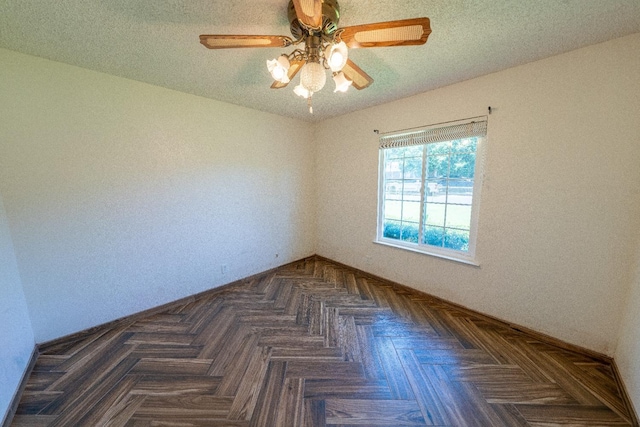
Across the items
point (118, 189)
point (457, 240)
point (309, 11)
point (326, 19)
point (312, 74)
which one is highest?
point (326, 19)

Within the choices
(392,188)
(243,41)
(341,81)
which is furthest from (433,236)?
(243,41)

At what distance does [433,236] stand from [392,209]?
617 mm

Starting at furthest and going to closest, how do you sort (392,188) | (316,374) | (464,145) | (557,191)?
(392,188)
(464,145)
(557,191)
(316,374)

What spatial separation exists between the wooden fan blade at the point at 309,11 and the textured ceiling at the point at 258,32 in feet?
1.24

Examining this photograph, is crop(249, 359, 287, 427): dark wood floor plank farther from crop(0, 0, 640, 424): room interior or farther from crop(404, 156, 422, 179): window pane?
crop(404, 156, 422, 179): window pane

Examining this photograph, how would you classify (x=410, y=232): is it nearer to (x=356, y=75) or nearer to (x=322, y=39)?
(x=356, y=75)

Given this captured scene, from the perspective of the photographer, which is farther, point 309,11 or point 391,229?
point 391,229

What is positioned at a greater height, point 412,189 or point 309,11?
point 309,11

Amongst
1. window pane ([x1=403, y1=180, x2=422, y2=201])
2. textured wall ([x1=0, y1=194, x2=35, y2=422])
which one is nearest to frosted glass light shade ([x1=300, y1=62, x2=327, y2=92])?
window pane ([x1=403, y1=180, x2=422, y2=201])

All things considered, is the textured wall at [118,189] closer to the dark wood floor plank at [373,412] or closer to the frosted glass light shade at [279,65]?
the frosted glass light shade at [279,65]

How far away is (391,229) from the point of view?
3.04 m

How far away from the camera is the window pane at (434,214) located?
8.34 feet

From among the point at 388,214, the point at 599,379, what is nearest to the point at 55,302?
the point at 388,214

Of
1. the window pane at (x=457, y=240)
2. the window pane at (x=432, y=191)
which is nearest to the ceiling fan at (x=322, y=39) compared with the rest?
the window pane at (x=432, y=191)
